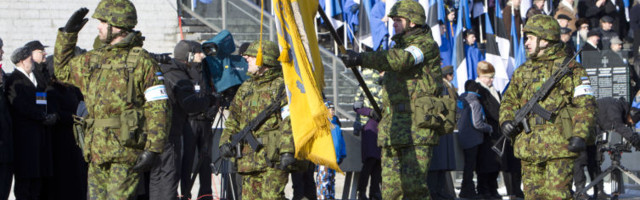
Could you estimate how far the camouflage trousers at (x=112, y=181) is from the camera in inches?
355

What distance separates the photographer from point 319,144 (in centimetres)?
880

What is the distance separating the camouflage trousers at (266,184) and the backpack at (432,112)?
1.35 metres

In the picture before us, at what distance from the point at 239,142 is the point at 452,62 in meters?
9.41

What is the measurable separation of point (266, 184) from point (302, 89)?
1570 mm

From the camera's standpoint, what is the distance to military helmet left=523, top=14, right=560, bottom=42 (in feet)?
34.0

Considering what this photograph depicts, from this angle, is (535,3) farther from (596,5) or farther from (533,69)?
(533,69)

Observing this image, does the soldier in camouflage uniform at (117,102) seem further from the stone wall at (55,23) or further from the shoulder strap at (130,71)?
the stone wall at (55,23)

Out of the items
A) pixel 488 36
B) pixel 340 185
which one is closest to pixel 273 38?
pixel 340 185

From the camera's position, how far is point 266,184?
1007 cm

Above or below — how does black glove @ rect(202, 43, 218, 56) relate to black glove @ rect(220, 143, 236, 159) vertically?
above

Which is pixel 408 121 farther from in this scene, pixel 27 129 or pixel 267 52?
pixel 27 129

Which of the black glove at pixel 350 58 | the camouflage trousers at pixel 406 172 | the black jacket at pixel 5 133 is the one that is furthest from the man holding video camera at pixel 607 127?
the black jacket at pixel 5 133

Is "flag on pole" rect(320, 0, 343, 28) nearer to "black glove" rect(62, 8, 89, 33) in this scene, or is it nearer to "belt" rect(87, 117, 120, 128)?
"black glove" rect(62, 8, 89, 33)

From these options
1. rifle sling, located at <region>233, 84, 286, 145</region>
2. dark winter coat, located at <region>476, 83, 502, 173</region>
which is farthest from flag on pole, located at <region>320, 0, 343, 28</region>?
rifle sling, located at <region>233, 84, 286, 145</region>
